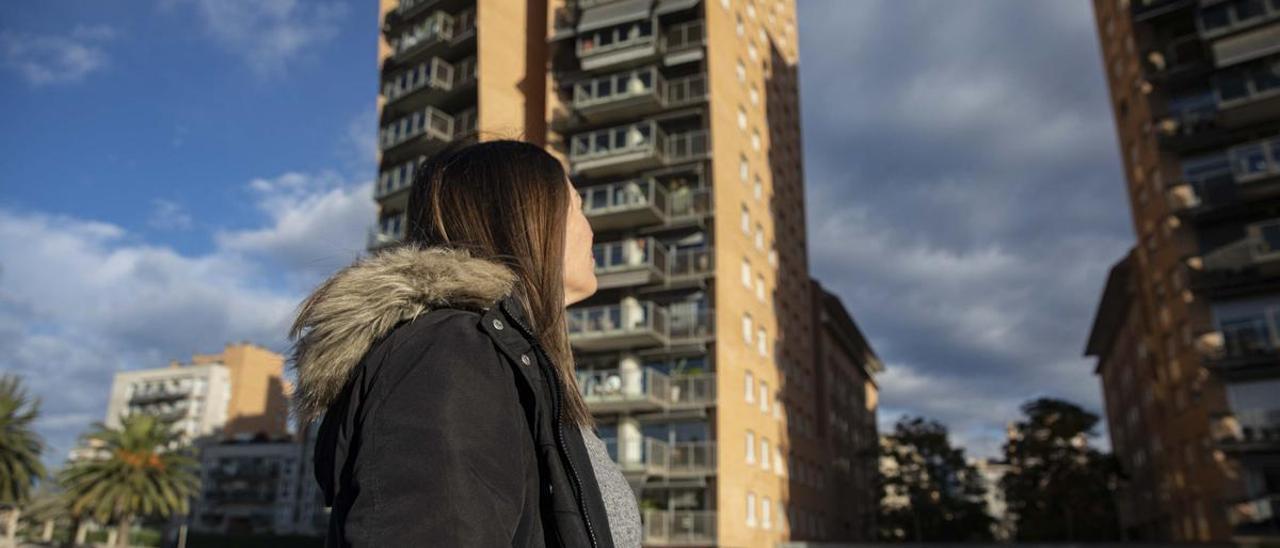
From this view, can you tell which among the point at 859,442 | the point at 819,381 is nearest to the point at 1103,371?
the point at 859,442

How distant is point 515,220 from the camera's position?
193 cm

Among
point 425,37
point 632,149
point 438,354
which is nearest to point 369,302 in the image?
point 438,354

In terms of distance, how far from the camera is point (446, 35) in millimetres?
43000

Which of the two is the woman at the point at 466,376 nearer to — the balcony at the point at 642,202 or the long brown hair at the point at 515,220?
the long brown hair at the point at 515,220

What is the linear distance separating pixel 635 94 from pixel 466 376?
37.7 meters

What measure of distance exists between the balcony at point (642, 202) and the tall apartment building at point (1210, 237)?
18.9 meters

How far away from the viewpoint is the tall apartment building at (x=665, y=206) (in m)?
34.5

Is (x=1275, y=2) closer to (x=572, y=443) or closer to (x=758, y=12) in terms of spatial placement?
(x=758, y=12)

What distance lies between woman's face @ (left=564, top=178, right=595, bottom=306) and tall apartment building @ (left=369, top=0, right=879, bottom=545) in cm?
2993

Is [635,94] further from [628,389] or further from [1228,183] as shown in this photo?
[1228,183]

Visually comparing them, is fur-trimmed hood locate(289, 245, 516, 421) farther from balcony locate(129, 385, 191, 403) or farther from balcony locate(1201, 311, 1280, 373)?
balcony locate(129, 385, 191, 403)

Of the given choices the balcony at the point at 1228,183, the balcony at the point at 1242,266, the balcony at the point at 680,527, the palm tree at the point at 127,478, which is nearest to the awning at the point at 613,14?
the balcony at the point at 680,527

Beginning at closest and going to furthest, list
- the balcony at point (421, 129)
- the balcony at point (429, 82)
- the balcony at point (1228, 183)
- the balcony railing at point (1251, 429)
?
1. the balcony railing at point (1251, 429)
2. the balcony at point (1228, 183)
3. the balcony at point (421, 129)
4. the balcony at point (429, 82)

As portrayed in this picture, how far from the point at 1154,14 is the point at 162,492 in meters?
59.0
